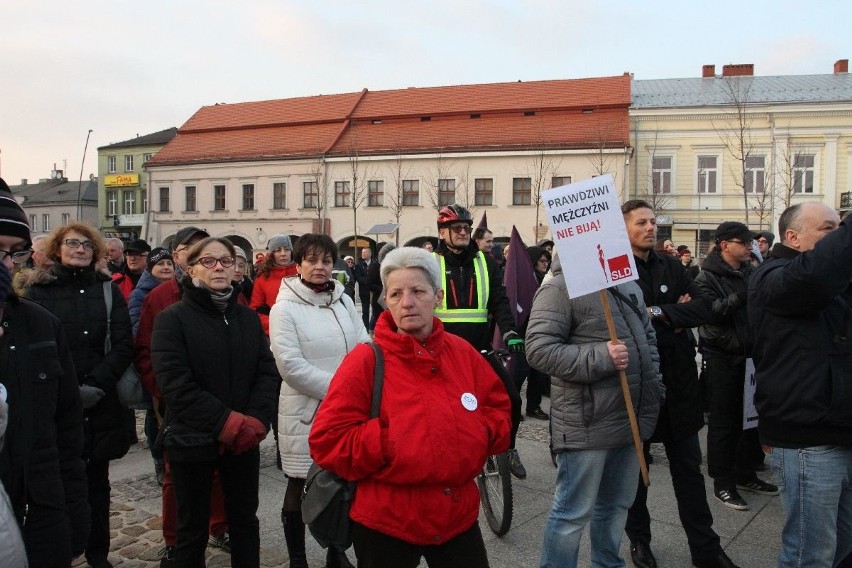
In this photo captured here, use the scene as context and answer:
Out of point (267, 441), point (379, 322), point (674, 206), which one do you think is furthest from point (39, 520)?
point (674, 206)

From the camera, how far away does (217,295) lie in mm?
3590

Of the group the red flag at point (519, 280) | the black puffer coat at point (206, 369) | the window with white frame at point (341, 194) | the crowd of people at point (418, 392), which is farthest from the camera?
the window with white frame at point (341, 194)

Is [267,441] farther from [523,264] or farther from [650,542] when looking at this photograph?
[650,542]

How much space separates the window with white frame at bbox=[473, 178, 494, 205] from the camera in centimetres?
3659

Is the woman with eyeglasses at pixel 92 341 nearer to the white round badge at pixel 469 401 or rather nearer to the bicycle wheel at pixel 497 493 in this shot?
the bicycle wheel at pixel 497 493

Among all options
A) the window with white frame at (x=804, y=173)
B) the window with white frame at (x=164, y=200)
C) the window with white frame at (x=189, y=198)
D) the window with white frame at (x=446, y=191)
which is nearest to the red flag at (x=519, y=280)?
the window with white frame at (x=446, y=191)

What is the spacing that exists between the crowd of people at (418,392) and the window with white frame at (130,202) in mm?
52001

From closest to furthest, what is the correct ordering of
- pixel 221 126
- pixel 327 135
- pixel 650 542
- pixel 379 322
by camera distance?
pixel 379 322 < pixel 650 542 < pixel 327 135 < pixel 221 126

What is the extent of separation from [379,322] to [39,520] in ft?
4.55

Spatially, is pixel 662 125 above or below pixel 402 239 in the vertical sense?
above

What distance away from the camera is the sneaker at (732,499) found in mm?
5008

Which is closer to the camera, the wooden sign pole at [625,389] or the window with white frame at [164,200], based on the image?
the wooden sign pole at [625,389]

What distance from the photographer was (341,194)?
39312 millimetres

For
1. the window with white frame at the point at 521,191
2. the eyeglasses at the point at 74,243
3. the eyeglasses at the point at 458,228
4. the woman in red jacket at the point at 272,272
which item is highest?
the window with white frame at the point at 521,191
